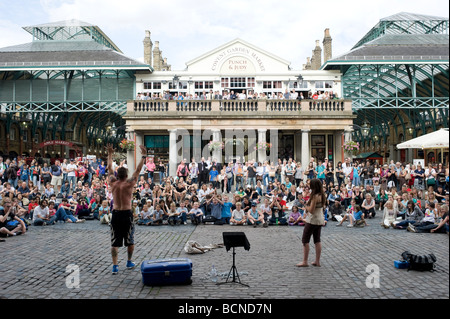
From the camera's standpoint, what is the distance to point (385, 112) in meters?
41.9

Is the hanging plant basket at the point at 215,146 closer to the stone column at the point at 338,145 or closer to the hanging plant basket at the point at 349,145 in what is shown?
A: the hanging plant basket at the point at 349,145

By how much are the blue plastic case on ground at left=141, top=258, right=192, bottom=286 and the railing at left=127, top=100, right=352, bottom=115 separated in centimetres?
1908

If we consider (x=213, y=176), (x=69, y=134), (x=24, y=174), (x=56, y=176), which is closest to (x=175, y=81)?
(x=213, y=176)

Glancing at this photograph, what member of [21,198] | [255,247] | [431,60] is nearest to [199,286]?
[255,247]

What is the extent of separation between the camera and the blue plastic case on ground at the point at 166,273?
6.14 meters

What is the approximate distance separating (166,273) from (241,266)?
192 cm

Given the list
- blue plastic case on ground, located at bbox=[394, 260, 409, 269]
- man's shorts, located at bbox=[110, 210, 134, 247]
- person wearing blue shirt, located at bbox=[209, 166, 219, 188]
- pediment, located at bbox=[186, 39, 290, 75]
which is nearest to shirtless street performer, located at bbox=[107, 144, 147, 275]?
man's shorts, located at bbox=[110, 210, 134, 247]

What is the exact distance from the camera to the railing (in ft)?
80.9

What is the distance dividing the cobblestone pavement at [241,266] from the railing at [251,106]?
13.5 m

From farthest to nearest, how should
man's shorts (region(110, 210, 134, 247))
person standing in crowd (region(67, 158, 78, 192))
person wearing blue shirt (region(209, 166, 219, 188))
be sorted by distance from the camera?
person wearing blue shirt (region(209, 166, 219, 188)) → person standing in crowd (region(67, 158, 78, 192)) → man's shorts (region(110, 210, 134, 247))

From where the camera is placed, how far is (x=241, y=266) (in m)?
7.53

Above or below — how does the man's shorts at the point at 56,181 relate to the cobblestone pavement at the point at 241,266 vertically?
above

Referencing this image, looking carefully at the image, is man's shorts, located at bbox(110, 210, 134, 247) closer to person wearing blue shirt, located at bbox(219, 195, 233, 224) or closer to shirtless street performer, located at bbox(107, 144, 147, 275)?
shirtless street performer, located at bbox(107, 144, 147, 275)

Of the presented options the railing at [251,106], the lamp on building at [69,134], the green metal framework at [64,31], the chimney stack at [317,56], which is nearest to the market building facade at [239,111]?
the railing at [251,106]
